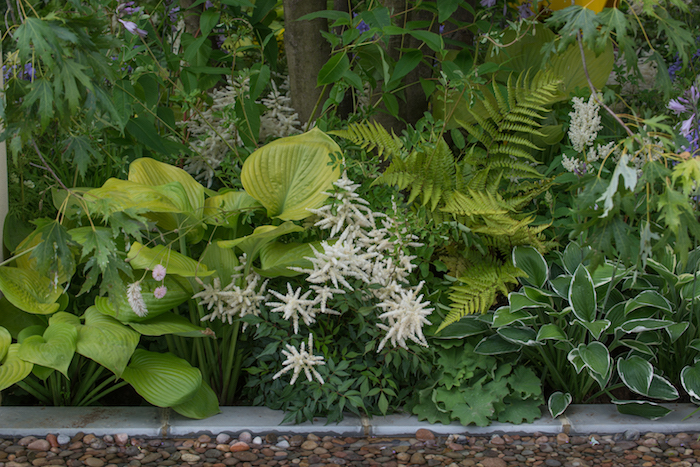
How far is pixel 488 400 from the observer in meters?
1.94

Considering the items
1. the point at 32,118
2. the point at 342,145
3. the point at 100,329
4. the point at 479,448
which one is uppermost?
the point at 342,145

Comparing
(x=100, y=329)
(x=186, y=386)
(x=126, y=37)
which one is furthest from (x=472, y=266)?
(x=126, y=37)

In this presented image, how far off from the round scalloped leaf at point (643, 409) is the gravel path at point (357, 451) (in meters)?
0.08

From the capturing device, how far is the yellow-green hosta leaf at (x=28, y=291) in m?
1.87

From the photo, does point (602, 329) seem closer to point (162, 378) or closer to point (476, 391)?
point (476, 391)

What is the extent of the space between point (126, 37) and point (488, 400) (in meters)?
1.99

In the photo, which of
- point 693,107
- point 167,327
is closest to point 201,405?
point 167,327

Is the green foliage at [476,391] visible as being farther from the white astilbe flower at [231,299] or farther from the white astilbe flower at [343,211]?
the white astilbe flower at [231,299]

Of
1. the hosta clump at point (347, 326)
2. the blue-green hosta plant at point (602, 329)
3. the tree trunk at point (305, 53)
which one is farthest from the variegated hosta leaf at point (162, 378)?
the tree trunk at point (305, 53)

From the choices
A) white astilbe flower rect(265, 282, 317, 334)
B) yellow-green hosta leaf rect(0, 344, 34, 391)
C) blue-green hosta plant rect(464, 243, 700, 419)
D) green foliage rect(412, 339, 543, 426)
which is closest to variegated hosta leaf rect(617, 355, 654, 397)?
blue-green hosta plant rect(464, 243, 700, 419)

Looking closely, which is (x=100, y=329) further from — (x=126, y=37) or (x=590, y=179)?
(x=590, y=179)

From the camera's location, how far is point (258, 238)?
192 cm

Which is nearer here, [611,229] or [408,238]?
[611,229]

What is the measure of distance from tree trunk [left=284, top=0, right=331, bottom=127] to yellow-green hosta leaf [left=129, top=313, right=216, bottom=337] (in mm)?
1161
